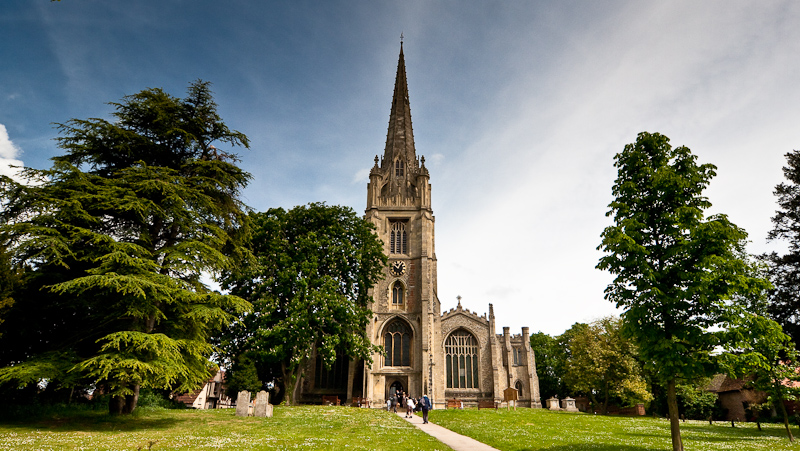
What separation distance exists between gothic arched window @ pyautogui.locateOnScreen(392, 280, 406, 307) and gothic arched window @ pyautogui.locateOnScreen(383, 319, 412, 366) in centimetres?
157

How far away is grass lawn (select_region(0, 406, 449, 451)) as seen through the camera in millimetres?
10031

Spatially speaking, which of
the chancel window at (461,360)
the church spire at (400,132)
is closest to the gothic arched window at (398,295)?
the chancel window at (461,360)

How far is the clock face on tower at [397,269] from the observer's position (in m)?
39.6

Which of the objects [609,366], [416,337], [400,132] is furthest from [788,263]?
[400,132]

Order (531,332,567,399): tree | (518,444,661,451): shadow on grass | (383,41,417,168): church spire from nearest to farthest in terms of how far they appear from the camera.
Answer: (518,444,661,451): shadow on grass < (383,41,417,168): church spire < (531,332,567,399): tree

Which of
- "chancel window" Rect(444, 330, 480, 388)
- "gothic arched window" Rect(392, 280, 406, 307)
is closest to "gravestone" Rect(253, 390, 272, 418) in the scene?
"gothic arched window" Rect(392, 280, 406, 307)

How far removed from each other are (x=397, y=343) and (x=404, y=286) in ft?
16.6

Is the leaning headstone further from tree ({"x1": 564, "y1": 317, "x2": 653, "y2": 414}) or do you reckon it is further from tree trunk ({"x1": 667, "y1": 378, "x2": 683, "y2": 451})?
tree ({"x1": 564, "y1": 317, "x2": 653, "y2": 414})

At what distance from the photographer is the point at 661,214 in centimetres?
1054

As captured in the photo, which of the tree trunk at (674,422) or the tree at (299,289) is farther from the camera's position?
the tree at (299,289)

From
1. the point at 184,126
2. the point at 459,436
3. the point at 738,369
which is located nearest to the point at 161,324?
the point at 184,126

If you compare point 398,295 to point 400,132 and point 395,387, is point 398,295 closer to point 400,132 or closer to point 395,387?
point 395,387

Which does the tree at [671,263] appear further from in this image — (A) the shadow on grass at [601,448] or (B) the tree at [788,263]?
(B) the tree at [788,263]

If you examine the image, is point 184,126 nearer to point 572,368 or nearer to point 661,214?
point 661,214
